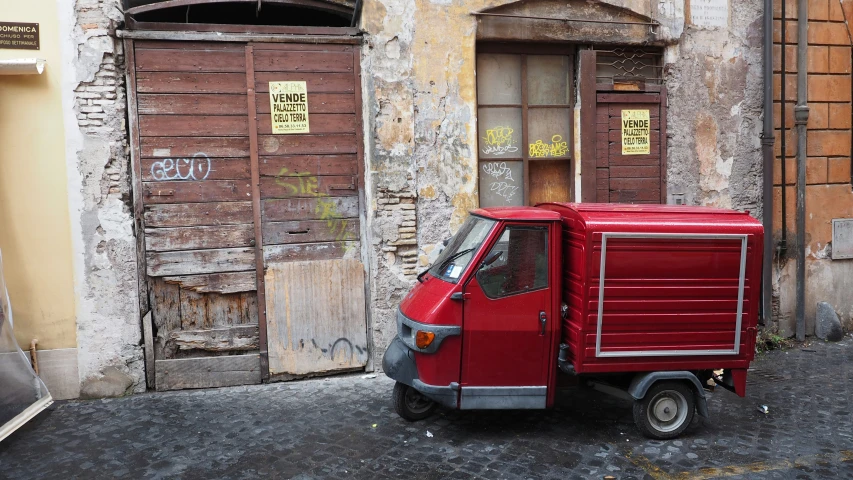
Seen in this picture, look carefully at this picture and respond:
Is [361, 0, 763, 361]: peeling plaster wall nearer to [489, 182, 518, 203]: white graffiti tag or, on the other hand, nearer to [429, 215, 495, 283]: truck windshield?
[489, 182, 518, 203]: white graffiti tag

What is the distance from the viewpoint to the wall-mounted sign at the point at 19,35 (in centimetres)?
588

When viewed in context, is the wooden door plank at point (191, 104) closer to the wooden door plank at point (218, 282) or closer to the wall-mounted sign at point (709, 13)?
the wooden door plank at point (218, 282)

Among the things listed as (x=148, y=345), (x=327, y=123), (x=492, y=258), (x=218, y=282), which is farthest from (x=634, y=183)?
(x=148, y=345)

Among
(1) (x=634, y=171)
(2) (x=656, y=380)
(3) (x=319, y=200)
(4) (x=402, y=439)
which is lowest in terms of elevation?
(4) (x=402, y=439)

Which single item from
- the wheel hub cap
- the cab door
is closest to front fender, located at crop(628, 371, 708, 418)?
the wheel hub cap

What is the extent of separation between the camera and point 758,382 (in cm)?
650

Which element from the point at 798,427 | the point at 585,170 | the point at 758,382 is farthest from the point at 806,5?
the point at 798,427

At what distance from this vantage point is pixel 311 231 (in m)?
6.76

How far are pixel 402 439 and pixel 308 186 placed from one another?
2889mm

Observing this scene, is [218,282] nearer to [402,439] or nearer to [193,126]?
[193,126]

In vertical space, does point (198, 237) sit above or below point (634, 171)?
below

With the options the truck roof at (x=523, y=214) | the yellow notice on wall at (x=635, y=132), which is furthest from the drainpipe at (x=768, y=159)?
the truck roof at (x=523, y=214)

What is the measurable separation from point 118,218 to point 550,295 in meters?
4.15

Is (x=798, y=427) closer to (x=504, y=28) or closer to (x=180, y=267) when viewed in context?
(x=504, y=28)
